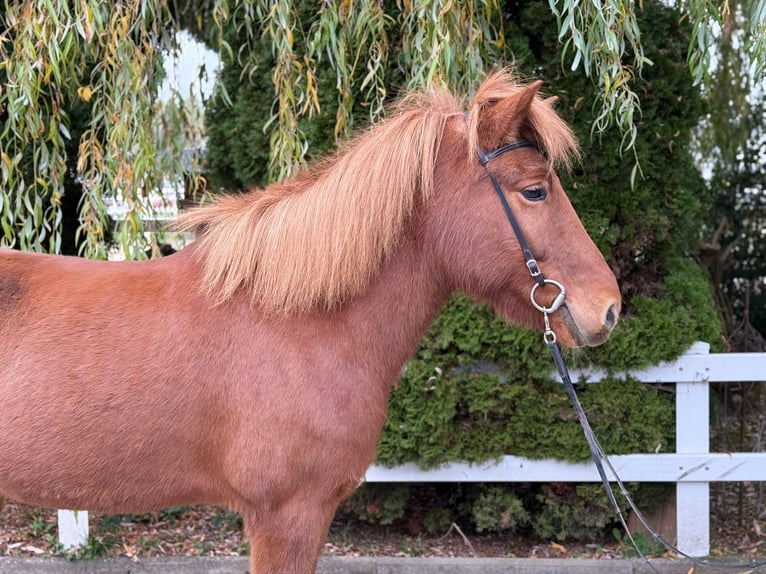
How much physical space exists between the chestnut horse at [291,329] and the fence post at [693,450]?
2136mm

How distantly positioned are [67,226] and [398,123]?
3.56 meters

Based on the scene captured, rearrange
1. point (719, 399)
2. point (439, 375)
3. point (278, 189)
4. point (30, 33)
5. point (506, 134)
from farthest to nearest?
point (719, 399) → point (439, 375) → point (30, 33) → point (278, 189) → point (506, 134)

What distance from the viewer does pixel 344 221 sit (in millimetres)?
2400

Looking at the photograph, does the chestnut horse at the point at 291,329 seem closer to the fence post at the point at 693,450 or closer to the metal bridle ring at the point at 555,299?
the metal bridle ring at the point at 555,299

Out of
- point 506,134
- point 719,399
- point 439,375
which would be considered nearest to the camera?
point 506,134

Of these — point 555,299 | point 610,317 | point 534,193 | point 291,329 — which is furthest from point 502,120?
point 291,329

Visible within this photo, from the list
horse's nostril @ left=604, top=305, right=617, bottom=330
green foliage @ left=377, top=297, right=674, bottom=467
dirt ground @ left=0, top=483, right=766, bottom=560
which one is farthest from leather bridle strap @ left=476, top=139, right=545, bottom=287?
dirt ground @ left=0, top=483, right=766, bottom=560

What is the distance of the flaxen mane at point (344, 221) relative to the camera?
238 centimetres

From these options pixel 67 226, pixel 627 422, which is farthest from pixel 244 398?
pixel 67 226

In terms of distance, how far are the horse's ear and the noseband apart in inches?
1.1

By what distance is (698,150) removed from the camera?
675 cm

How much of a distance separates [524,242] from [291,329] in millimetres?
799

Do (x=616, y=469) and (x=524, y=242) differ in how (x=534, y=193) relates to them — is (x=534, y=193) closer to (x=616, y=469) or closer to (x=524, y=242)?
(x=524, y=242)

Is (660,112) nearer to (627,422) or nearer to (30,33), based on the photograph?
(627,422)
